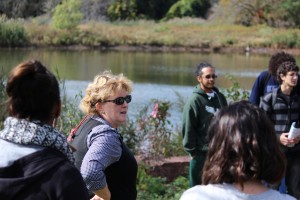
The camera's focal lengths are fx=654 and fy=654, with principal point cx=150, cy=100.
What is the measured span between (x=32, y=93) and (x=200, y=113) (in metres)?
3.47

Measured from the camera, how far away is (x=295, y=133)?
18.4 feet

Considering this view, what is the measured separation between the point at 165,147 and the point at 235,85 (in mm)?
1337

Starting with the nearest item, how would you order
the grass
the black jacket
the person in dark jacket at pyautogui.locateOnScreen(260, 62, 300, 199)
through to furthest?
1. the black jacket
2. the person in dark jacket at pyautogui.locateOnScreen(260, 62, 300, 199)
3. the grass

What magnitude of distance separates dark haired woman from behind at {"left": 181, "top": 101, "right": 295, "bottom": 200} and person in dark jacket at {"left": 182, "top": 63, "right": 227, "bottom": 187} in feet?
11.9

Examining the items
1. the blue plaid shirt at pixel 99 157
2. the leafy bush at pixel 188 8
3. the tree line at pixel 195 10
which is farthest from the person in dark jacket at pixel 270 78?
the leafy bush at pixel 188 8

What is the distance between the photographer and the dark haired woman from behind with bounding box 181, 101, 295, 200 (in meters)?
2.27

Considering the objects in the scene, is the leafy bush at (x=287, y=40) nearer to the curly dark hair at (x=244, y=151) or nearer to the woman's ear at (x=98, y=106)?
the woman's ear at (x=98, y=106)

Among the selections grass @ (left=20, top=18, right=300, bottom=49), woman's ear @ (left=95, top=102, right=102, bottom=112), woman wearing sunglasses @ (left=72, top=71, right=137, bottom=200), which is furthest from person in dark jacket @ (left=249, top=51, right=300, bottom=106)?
grass @ (left=20, top=18, right=300, bottom=49)

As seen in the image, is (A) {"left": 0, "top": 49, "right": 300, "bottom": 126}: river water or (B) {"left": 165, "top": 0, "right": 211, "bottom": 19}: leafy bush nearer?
(A) {"left": 0, "top": 49, "right": 300, "bottom": 126}: river water

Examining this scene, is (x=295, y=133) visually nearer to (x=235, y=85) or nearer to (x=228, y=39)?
(x=235, y=85)

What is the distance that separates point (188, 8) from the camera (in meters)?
58.2

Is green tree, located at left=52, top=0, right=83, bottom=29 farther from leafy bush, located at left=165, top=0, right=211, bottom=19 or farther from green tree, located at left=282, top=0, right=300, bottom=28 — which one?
leafy bush, located at left=165, top=0, right=211, bottom=19

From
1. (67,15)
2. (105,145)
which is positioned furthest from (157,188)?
(67,15)

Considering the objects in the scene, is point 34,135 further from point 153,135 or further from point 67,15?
point 67,15
